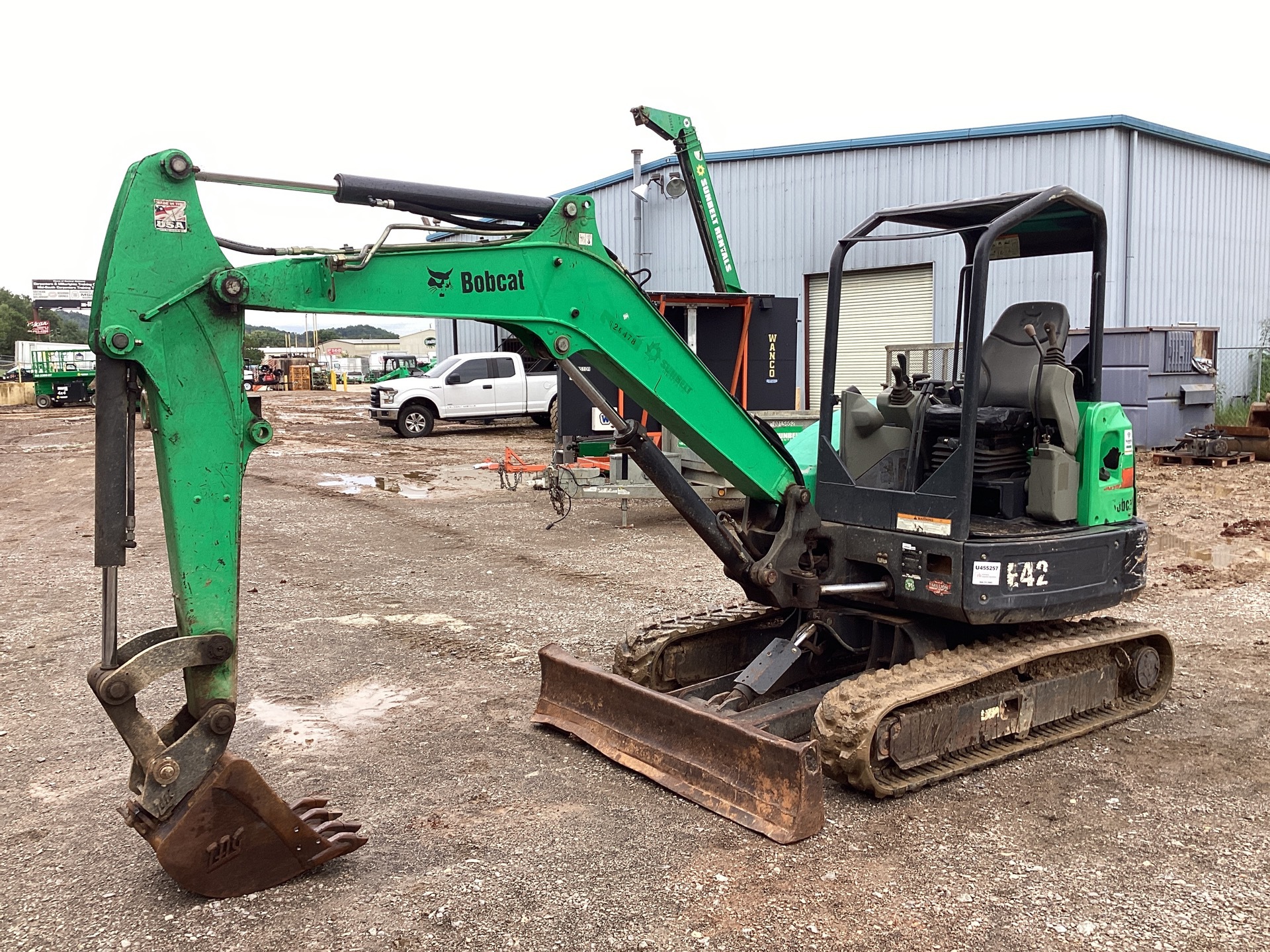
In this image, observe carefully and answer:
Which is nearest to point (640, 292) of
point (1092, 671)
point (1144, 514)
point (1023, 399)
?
point (1023, 399)

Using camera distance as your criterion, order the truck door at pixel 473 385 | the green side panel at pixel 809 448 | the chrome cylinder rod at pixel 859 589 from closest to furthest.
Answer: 1. the chrome cylinder rod at pixel 859 589
2. the green side panel at pixel 809 448
3. the truck door at pixel 473 385

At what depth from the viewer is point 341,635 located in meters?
7.76

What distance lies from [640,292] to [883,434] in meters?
1.68

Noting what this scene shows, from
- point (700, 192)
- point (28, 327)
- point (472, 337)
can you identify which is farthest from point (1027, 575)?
point (28, 327)

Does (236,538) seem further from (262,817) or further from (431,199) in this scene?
(431,199)

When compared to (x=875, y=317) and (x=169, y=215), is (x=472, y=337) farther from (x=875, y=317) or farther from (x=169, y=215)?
(x=169, y=215)

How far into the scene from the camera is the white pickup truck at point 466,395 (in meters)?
24.7

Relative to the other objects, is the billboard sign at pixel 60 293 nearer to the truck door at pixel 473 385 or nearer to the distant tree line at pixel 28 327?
the distant tree line at pixel 28 327

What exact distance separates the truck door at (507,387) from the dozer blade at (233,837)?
69.5ft

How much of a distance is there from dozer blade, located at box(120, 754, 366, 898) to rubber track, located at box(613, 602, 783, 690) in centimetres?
214

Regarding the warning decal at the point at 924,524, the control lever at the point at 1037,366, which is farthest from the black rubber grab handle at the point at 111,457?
the control lever at the point at 1037,366

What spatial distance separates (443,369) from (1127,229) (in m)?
14.7

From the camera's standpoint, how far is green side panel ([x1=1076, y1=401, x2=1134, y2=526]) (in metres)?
5.43

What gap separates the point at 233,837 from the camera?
3.91 metres
